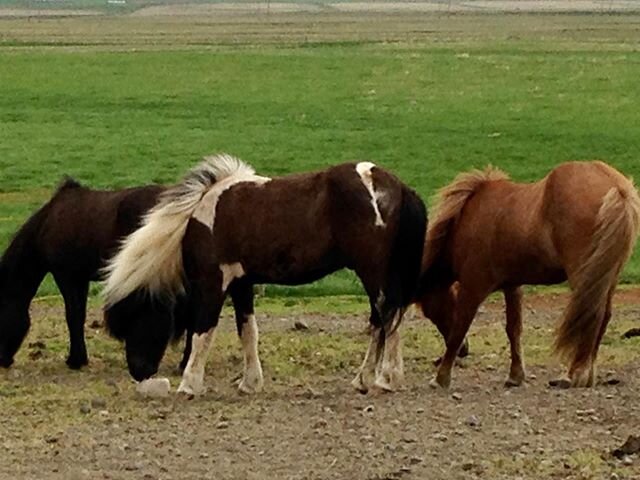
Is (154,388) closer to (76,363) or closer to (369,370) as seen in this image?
(369,370)

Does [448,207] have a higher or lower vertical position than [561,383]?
higher

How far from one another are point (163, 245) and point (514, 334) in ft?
8.77

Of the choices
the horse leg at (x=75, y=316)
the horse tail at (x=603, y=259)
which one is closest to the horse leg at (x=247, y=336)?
the horse leg at (x=75, y=316)

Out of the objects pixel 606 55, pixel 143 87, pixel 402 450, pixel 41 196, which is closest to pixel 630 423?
pixel 402 450

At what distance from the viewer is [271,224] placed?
33.1ft

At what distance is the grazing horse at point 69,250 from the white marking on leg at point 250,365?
1.65m

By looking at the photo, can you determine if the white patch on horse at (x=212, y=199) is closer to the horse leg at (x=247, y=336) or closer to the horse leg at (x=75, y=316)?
the horse leg at (x=247, y=336)

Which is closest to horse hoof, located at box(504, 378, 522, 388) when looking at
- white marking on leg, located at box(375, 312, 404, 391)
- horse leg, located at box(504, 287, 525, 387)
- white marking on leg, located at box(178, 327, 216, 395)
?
horse leg, located at box(504, 287, 525, 387)

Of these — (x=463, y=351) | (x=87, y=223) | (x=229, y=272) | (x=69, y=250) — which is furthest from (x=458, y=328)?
(x=69, y=250)

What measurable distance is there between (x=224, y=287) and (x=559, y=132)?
1982cm

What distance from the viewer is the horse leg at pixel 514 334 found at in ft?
35.0

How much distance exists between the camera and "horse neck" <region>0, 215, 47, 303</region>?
40.2ft

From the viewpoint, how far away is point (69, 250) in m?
12.0

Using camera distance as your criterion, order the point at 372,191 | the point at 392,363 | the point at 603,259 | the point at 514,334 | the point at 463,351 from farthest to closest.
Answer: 1. the point at 463,351
2. the point at 514,334
3. the point at 392,363
4. the point at 372,191
5. the point at 603,259
